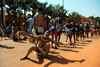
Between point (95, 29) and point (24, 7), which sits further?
point (24, 7)

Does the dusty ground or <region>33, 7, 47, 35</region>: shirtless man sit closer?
the dusty ground

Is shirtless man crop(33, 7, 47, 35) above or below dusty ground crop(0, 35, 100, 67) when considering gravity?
above

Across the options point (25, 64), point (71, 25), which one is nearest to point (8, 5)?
point (71, 25)

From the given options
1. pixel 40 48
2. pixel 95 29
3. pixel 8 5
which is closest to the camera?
pixel 40 48

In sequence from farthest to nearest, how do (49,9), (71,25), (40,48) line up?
1. (49,9)
2. (71,25)
3. (40,48)

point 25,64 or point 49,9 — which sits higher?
point 49,9

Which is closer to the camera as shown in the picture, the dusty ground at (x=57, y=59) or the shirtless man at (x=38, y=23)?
the dusty ground at (x=57, y=59)

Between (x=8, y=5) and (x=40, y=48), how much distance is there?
1718 cm

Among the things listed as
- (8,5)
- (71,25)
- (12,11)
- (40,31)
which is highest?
(8,5)

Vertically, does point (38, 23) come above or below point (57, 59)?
above

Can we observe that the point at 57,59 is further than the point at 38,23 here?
No

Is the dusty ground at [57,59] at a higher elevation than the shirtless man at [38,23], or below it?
below

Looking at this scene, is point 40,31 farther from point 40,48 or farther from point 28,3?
point 28,3

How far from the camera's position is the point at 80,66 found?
3.29 m
